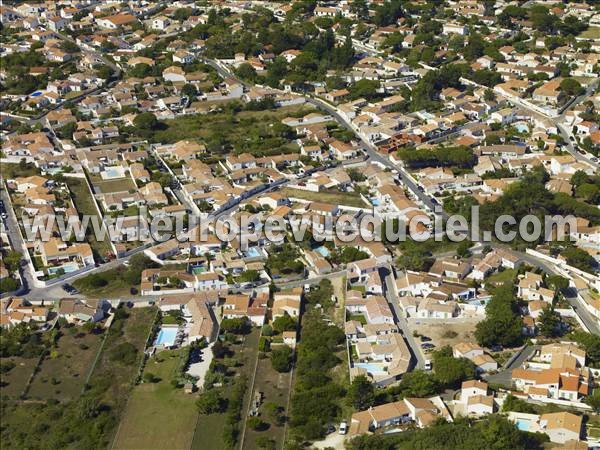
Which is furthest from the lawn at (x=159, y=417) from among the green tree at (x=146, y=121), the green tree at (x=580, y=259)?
the green tree at (x=146, y=121)

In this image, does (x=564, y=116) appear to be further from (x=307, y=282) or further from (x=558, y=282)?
(x=307, y=282)

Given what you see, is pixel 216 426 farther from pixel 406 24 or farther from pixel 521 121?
pixel 406 24

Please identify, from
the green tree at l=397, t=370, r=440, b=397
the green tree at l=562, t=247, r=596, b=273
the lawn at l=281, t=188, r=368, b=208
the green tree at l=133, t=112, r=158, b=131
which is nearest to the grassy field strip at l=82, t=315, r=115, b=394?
the green tree at l=397, t=370, r=440, b=397

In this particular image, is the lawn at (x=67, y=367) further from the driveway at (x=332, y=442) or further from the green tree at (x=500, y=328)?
the green tree at (x=500, y=328)

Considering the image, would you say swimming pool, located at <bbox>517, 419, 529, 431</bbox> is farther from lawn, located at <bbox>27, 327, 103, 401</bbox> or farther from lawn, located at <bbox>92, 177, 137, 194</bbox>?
lawn, located at <bbox>92, 177, 137, 194</bbox>

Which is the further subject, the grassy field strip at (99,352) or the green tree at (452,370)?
the grassy field strip at (99,352)

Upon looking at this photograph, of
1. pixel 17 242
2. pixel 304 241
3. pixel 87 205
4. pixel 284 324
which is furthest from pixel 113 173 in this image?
pixel 284 324
